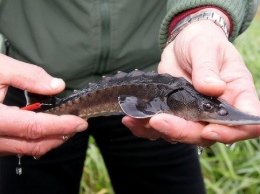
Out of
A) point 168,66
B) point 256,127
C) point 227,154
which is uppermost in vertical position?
point 227,154

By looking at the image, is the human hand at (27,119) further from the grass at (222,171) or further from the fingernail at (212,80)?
the grass at (222,171)

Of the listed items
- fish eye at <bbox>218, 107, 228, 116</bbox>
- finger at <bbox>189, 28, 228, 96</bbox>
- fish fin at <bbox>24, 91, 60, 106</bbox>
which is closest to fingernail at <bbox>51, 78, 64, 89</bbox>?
fish fin at <bbox>24, 91, 60, 106</bbox>

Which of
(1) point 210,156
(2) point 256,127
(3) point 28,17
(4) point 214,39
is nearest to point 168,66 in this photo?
(4) point 214,39

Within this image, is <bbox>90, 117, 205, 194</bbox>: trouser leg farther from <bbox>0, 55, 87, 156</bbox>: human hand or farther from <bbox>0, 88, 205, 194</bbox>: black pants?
<bbox>0, 55, 87, 156</bbox>: human hand

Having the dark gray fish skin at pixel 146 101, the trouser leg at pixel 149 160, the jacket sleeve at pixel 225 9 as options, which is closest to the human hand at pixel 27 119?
the dark gray fish skin at pixel 146 101

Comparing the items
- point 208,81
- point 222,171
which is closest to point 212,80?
point 208,81

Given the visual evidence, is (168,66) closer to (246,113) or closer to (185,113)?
(185,113)
